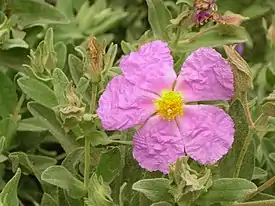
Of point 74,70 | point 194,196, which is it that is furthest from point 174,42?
point 194,196

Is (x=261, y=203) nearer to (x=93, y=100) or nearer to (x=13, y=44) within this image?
(x=93, y=100)

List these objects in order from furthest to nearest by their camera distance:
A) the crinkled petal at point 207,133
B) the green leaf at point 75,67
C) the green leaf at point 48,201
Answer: the green leaf at point 75,67 → the green leaf at point 48,201 → the crinkled petal at point 207,133

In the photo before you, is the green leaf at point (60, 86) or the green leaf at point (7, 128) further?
the green leaf at point (7, 128)

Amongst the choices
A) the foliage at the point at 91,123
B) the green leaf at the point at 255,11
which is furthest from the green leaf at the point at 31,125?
the green leaf at the point at 255,11

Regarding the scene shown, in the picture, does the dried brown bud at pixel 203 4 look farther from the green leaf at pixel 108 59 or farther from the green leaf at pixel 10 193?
the green leaf at pixel 10 193

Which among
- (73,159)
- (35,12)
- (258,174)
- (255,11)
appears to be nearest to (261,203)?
(258,174)

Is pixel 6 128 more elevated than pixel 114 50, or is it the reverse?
pixel 114 50

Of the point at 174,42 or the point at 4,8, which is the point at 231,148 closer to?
the point at 174,42
